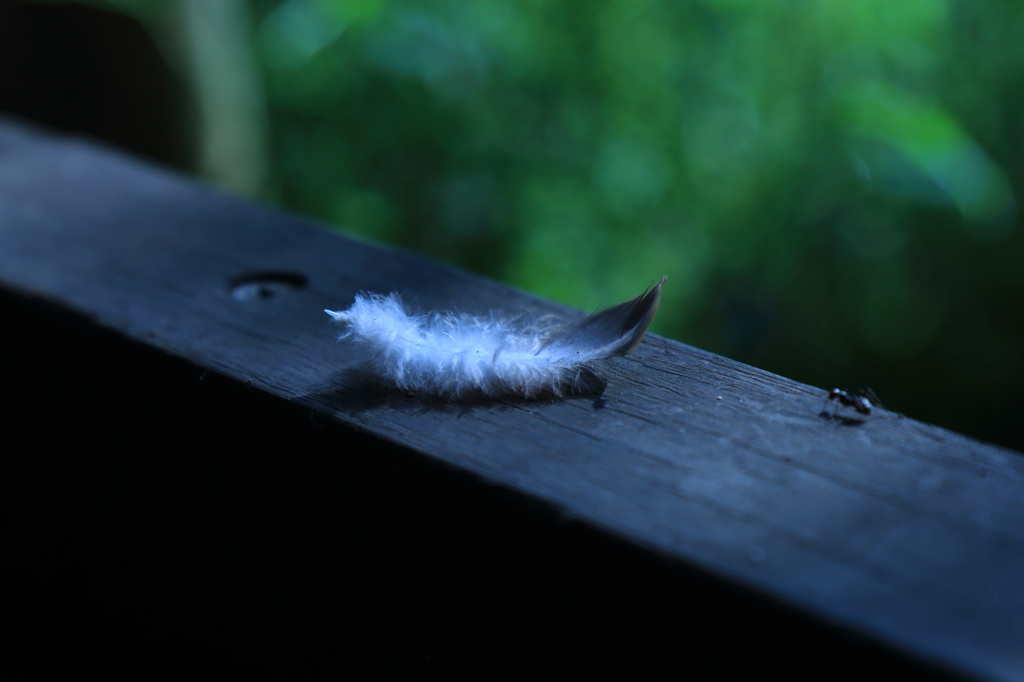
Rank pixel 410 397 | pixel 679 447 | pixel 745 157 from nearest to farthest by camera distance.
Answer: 1. pixel 679 447
2. pixel 410 397
3. pixel 745 157

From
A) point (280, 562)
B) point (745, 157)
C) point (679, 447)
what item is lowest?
point (280, 562)

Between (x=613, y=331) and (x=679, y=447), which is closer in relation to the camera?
(x=679, y=447)

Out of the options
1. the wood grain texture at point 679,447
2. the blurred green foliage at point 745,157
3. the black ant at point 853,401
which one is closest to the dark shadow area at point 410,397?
the wood grain texture at point 679,447

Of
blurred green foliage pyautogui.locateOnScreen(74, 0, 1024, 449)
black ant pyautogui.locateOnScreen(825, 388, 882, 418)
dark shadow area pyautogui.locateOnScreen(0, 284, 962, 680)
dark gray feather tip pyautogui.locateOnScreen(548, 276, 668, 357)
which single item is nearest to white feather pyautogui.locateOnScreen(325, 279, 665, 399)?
dark gray feather tip pyautogui.locateOnScreen(548, 276, 668, 357)

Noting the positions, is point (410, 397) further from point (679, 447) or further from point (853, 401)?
point (853, 401)

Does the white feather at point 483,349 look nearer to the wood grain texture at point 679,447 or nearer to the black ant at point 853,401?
the wood grain texture at point 679,447

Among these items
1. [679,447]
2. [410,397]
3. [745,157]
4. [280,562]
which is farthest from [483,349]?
[745,157]

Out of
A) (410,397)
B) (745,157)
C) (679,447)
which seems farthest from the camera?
(745,157)

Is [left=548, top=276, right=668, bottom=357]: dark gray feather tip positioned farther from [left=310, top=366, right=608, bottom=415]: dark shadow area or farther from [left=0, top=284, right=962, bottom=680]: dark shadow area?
[left=0, top=284, right=962, bottom=680]: dark shadow area
